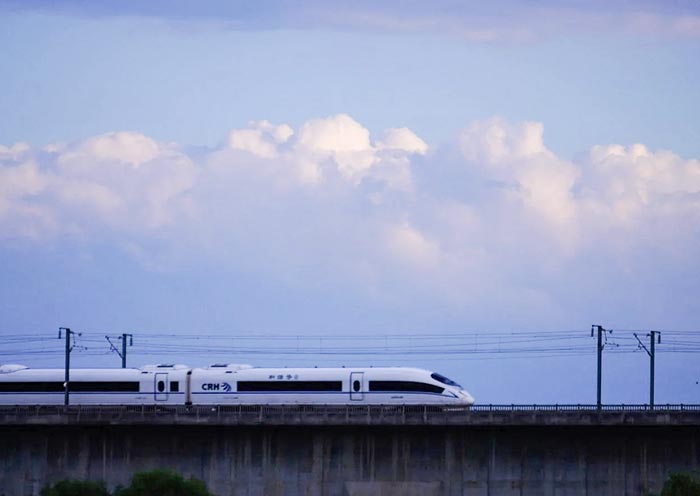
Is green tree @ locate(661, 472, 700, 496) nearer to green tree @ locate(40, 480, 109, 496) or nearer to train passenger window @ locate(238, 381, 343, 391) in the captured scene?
train passenger window @ locate(238, 381, 343, 391)

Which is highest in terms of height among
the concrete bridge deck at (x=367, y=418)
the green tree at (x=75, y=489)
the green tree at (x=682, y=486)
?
the concrete bridge deck at (x=367, y=418)

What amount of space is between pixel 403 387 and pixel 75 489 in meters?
23.8

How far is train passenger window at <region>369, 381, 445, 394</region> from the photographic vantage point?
8319cm

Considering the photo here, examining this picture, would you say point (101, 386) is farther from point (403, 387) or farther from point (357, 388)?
point (403, 387)

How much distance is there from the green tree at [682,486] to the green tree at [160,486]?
2454 cm

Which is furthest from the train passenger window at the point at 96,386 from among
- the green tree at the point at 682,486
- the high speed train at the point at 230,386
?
the green tree at the point at 682,486

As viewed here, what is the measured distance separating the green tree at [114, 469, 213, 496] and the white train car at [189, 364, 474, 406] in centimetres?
1794

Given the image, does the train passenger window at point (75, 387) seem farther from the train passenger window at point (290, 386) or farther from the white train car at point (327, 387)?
the train passenger window at point (290, 386)

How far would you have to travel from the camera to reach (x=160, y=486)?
66.6m

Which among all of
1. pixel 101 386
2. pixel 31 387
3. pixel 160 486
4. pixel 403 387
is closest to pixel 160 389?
pixel 101 386

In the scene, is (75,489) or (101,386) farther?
(101,386)

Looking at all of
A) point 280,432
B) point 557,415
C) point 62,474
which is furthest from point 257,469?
point 557,415

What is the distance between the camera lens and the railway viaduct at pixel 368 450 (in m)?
76.1

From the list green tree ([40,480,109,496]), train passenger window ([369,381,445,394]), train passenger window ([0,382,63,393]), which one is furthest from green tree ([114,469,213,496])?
train passenger window ([0,382,63,393])
